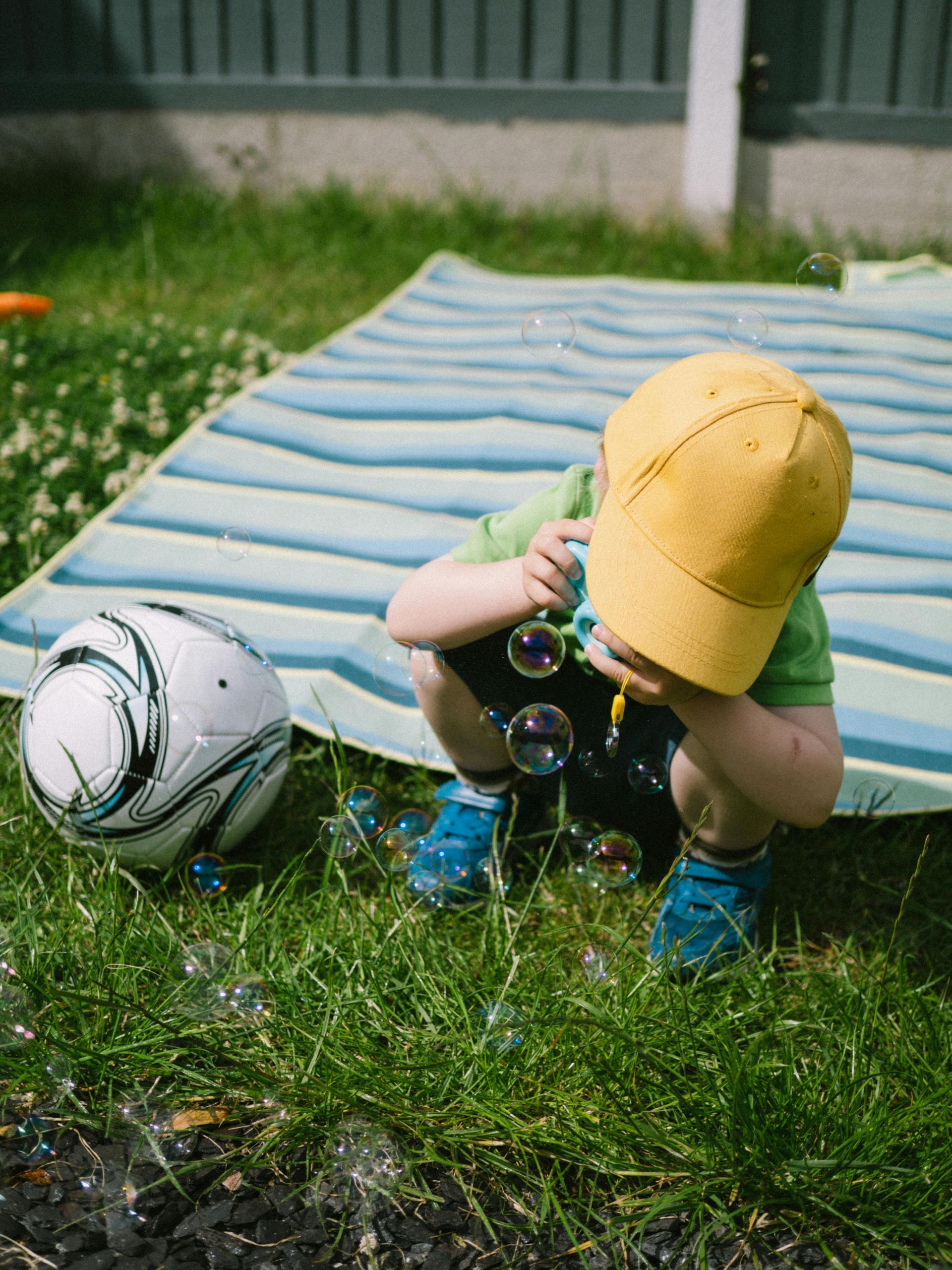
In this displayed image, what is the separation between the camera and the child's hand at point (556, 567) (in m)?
1.52

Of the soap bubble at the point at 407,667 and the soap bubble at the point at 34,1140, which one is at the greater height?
the soap bubble at the point at 407,667

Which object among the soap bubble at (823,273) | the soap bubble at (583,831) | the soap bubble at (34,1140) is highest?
the soap bubble at (823,273)

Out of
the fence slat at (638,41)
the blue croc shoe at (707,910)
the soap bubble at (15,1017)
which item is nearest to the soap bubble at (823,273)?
the blue croc shoe at (707,910)

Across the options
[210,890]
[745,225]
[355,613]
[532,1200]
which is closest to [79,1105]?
[210,890]

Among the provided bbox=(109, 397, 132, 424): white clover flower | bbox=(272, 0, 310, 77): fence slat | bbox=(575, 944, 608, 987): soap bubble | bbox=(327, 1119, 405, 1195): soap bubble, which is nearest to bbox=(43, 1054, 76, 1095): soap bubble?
bbox=(327, 1119, 405, 1195): soap bubble

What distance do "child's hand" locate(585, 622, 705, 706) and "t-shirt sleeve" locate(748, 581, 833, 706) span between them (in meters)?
0.18

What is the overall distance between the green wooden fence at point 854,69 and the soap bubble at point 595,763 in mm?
4692

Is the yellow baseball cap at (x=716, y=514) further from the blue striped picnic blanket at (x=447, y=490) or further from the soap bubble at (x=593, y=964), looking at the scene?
the blue striped picnic blanket at (x=447, y=490)

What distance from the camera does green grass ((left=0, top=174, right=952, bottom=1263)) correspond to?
1446mm

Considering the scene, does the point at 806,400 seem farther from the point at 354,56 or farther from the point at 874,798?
the point at 354,56

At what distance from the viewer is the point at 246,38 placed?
590 cm

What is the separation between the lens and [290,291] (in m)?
5.01

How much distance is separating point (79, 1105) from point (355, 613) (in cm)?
134

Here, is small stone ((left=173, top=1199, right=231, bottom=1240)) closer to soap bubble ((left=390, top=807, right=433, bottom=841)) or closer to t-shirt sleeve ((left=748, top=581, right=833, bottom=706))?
soap bubble ((left=390, top=807, right=433, bottom=841))
